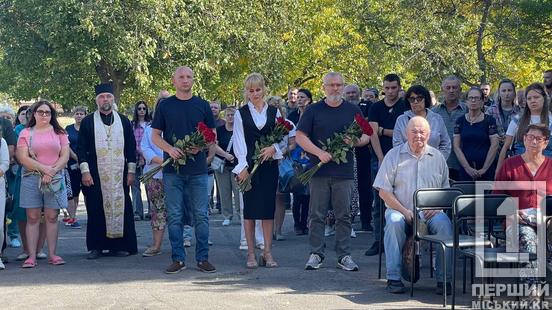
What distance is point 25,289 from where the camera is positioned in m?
9.78

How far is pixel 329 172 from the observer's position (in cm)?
1048

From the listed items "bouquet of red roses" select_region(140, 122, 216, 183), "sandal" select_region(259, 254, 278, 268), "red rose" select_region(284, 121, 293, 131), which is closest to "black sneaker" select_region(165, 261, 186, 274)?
"sandal" select_region(259, 254, 278, 268)

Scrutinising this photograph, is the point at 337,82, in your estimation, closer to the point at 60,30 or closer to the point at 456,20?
the point at 456,20

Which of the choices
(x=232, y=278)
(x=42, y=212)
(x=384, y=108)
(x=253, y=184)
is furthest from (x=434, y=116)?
(x=42, y=212)

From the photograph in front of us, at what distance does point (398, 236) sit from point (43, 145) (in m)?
4.59

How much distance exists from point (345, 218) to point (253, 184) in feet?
3.67

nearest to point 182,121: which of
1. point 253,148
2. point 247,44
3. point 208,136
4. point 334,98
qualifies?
point 208,136

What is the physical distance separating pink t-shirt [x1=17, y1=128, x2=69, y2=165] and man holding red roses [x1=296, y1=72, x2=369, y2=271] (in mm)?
3034

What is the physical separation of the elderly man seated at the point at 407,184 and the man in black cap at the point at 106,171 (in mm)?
3755

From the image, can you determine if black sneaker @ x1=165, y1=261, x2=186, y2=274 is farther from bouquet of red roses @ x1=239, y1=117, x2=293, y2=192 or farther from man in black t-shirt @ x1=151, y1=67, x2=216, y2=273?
bouquet of red roses @ x1=239, y1=117, x2=293, y2=192

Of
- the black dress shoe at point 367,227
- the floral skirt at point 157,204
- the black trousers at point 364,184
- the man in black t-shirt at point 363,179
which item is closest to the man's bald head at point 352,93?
the man in black t-shirt at point 363,179

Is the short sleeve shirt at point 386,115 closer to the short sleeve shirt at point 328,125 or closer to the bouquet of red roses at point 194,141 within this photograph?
the short sleeve shirt at point 328,125

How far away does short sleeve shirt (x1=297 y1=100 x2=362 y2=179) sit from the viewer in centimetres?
1048

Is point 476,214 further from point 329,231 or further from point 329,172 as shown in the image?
point 329,231
